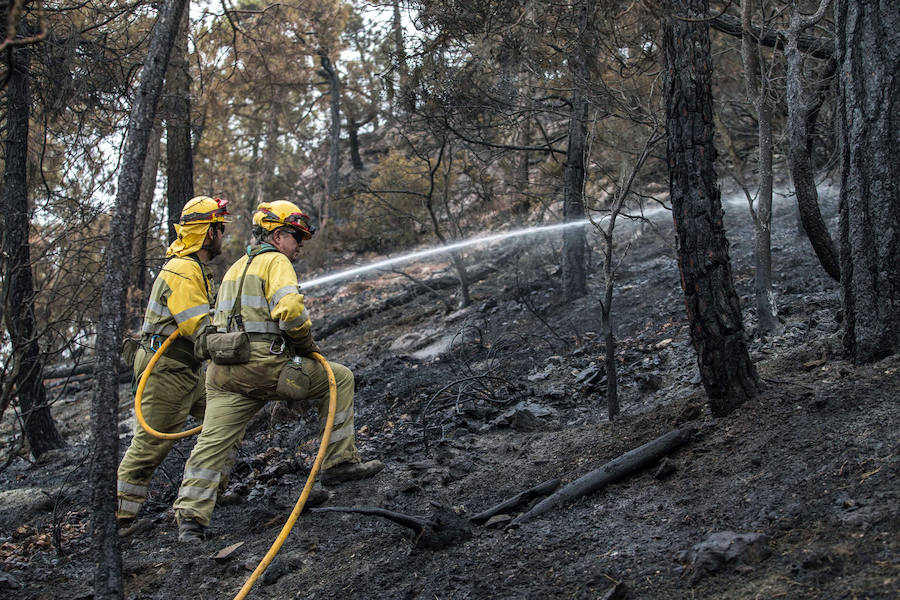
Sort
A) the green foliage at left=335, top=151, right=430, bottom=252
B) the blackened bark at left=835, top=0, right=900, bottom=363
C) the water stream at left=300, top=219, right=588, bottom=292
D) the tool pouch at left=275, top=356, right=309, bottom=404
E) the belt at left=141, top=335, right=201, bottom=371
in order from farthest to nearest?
the green foliage at left=335, top=151, right=430, bottom=252
the water stream at left=300, top=219, right=588, bottom=292
the belt at left=141, top=335, right=201, bottom=371
the tool pouch at left=275, top=356, right=309, bottom=404
the blackened bark at left=835, top=0, right=900, bottom=363

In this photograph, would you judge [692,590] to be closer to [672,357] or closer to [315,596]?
[315,596]

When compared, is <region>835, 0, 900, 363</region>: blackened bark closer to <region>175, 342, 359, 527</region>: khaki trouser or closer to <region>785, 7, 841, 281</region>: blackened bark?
<region>785, 7, 841, 281</region>: blackened bark

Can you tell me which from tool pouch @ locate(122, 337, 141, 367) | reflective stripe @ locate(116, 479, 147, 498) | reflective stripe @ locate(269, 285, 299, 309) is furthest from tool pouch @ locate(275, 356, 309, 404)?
tool pouch @ locate(122, 337, 141, 367)

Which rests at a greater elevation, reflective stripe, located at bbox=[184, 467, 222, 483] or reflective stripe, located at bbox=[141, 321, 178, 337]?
reflective stripe, located at bbox=[141, 321, 178, 337]

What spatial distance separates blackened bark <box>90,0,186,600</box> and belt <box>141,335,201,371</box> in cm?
132

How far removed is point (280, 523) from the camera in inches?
184

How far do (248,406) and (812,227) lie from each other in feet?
12.7

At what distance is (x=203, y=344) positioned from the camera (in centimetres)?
478

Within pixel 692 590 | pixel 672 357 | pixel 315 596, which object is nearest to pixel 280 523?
pixel 315 596

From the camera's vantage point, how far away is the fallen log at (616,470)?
3.82 meters

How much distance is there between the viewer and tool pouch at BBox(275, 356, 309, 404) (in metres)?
4.58

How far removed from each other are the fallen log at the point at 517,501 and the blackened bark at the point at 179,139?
627 centimetres

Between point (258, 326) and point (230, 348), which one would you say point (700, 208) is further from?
point (230, 348)

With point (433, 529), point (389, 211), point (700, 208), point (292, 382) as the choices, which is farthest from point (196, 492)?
point (389, 211)
